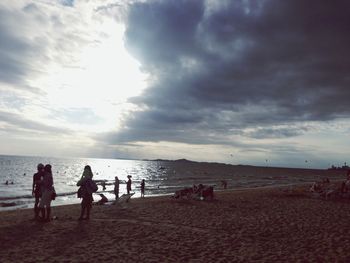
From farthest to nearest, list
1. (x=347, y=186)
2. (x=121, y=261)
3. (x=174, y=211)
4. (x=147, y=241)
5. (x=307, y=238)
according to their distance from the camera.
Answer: (x=347, y=186) → (x=174, y=211) → (x=307, y=238) → (x=147, y=241) → (x=121, y=261)

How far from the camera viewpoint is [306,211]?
16969mm

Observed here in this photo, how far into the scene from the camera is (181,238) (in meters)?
10.4

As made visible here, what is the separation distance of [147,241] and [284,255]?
4.07m

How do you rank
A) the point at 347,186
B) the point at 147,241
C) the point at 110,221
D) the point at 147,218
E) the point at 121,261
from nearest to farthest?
the point at 121,261, the point at 147,241, the point at 110,221, the point at 147,218, the point at 347,186

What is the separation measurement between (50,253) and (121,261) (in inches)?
81.2

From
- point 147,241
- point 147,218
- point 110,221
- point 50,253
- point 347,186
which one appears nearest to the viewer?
point 50,253

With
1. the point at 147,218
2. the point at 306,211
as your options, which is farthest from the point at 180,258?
→ the point at 306,211

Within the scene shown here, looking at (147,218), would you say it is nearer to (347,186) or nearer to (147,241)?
(147,241)

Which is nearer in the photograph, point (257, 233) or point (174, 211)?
point (257, 233)

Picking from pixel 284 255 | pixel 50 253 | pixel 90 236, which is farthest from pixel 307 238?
pixel 50 253

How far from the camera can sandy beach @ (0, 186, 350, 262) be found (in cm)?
835

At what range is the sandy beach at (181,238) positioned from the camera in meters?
8.35

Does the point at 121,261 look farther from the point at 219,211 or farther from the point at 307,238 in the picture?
the point at 219,211

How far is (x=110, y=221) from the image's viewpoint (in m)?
13.1
